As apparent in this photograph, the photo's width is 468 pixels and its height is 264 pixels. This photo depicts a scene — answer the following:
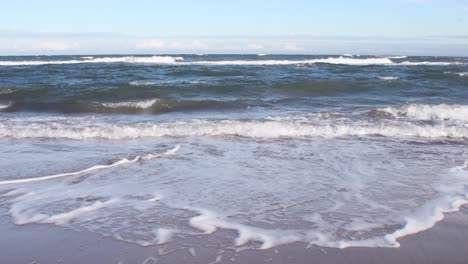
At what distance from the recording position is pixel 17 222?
3.80 metres

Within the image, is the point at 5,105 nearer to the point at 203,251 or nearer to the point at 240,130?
the point at 240,130

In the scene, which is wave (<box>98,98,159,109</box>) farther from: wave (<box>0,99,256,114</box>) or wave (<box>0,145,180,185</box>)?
wave (<box>0,145,180,185</box>)

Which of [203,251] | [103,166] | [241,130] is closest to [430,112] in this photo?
[241,130]

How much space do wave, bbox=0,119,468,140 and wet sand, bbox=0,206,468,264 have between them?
4.55 meters

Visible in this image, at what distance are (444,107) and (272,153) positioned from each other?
235 inches

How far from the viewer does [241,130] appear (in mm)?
8336

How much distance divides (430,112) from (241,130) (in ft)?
15.3

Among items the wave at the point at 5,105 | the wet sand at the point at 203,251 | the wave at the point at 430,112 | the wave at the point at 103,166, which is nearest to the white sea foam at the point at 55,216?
the wet sand at the point at 203,251

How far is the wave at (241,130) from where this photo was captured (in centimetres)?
809

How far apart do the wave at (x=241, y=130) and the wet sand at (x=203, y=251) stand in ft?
14.9

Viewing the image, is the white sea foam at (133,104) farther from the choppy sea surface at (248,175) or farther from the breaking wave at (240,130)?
the breaking wave at (240,130)

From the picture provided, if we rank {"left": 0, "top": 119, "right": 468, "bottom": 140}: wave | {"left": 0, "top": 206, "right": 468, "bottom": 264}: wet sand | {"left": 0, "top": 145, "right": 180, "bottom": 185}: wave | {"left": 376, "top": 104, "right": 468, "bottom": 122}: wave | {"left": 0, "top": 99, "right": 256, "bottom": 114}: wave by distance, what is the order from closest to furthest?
{"left": 0, "top": 206, "right": 468, "bottom": 264}: wet sand
{"left": 0, "top": 145, "right": 180, "bottom": 185}: wave
{"left": 0, "top": 119, "right": 468, "bottom": 140}: wave
{"left": 376, "top": 104, "right": 468, "bottom": 122}: wave
{"left": 0, "top": 99, "right": 256, "bottom": 114}: wave

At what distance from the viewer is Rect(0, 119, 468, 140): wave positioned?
8.09 meters

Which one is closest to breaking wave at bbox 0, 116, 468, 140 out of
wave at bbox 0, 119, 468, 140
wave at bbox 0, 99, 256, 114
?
wave at bbox 0, 119, 468, 140
